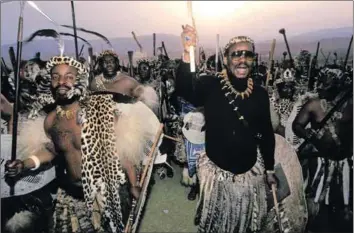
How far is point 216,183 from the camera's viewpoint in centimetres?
337

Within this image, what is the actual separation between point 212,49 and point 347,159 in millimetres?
1695

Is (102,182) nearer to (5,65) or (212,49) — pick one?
(5,65)

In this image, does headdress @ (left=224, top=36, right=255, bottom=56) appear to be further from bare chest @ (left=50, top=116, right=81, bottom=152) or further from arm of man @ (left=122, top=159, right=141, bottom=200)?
bare chest @ (left=50, top=116, right=81, bottom=152)

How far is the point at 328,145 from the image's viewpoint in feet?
12.0

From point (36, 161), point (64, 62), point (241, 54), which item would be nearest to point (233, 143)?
point (241, 54)

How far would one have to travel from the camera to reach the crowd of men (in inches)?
127

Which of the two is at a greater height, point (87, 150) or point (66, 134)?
point (66, 134)

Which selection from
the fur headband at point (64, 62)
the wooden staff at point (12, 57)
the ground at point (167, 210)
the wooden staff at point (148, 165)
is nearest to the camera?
the fur headband at point (64, 62)

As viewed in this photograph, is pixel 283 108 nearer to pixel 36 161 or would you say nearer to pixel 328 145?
pixel 328 145

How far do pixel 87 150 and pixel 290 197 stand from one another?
2.00 m

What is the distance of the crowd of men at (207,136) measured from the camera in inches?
127

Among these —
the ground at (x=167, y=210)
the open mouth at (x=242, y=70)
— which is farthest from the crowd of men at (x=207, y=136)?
the ground at (x=167, y=210)

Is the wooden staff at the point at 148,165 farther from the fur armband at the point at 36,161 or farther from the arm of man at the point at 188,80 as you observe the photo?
the fur armband at the point at 36,161

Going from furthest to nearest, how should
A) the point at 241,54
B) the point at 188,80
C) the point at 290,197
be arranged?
the point at 290,197 < the point at 241,54 < the point at 188,80
